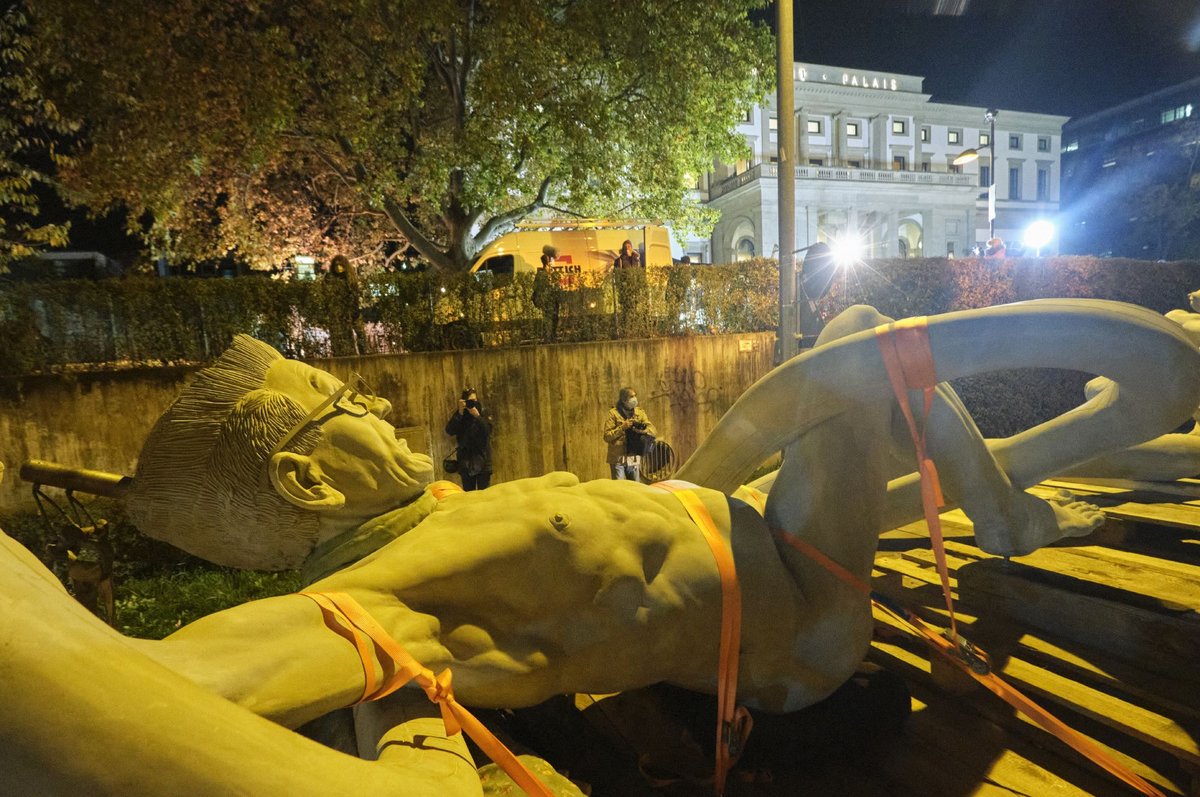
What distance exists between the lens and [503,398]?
782 cm

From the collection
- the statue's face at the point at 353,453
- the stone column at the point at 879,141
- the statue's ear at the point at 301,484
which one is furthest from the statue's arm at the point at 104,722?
the stone column at the point at 879,141

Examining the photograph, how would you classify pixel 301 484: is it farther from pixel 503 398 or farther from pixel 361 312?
pixel 361 312

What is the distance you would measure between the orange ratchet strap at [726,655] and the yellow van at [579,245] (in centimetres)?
1214

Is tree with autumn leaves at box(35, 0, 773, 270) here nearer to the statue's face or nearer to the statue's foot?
the statue's face

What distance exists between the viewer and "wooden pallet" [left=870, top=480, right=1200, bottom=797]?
211 centimetres

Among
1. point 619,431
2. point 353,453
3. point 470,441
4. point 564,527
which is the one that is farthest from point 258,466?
point 619,431

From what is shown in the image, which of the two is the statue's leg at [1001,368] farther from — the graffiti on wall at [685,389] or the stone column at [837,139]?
the stone column at [837,139]

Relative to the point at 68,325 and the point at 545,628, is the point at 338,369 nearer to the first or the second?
the point at 68,325

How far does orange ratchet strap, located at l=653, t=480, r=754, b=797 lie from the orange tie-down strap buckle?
69 cm

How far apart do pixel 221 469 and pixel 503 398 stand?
616 centimetres

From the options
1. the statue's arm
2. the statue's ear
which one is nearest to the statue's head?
the statue's ear

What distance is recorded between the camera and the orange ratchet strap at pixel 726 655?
193 centimetres

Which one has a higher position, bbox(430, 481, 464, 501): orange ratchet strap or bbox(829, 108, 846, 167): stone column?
bbox(829, 108, 846, 167): stone column

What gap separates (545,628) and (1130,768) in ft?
7.08
